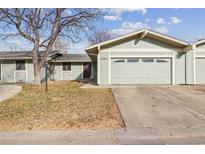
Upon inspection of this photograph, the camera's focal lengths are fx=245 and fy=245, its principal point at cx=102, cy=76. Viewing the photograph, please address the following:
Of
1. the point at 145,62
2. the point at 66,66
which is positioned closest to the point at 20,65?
the point at 66,66

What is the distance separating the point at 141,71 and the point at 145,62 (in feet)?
2.52

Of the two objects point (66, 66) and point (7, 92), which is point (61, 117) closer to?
point (7, 92)

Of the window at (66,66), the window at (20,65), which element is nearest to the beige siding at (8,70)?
the window at (20,65)

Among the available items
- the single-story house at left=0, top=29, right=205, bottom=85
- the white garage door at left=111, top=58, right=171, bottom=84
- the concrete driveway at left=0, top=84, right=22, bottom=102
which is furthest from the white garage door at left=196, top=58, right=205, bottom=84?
the concrete driveway at left=0, top=84, right=22, bottom=102

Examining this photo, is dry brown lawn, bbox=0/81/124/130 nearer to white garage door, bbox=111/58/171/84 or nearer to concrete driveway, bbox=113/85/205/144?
concrete driveway, bbox=113/85/205/144

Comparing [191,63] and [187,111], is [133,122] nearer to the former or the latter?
[187,111]

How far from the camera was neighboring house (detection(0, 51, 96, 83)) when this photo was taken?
26297 millimetres

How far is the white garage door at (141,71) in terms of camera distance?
742 inches

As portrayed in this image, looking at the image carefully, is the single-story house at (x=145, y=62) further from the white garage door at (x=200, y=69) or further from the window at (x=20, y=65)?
the window at (x=20, y=65)

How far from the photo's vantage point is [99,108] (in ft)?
29.6
